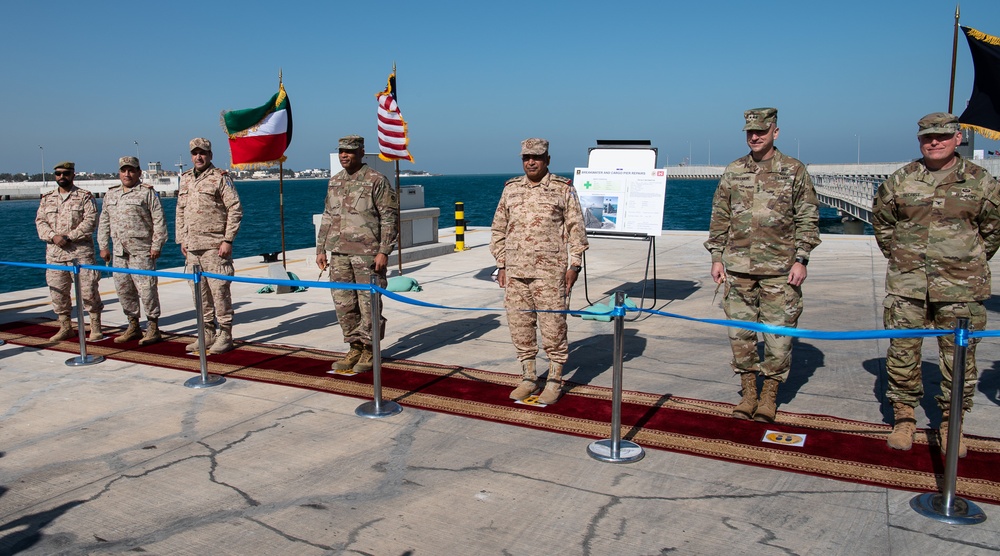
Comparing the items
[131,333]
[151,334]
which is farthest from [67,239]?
[151,334]

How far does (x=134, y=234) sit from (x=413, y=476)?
486cm

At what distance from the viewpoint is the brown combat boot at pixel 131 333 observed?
7684 millimetres

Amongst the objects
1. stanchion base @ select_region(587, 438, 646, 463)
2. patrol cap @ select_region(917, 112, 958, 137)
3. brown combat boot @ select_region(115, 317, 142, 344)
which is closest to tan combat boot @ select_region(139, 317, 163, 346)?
brown combat boot @ select_region(115, 317, 142, 344)

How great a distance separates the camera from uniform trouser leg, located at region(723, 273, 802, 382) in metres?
5.02

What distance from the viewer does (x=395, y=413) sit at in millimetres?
5383

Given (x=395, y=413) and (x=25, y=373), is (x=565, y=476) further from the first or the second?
(x=25, y=373)

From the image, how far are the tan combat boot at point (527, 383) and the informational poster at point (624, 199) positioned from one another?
3504 mm

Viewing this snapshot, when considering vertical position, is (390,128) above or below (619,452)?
above

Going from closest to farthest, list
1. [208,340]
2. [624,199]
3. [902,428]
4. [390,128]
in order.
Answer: [902,428] < [208,340] < [624,199] < [390,128]

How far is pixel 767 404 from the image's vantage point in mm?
5137

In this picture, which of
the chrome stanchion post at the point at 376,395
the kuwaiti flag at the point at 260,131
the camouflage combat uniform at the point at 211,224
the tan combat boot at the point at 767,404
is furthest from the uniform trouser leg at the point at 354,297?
the kuwaiti flag at the point at 260,131

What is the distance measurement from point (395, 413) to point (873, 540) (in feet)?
10.4

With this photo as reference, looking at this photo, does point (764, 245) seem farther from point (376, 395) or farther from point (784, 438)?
point (376, 395)

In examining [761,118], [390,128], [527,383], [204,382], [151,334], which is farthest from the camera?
[390,128]
